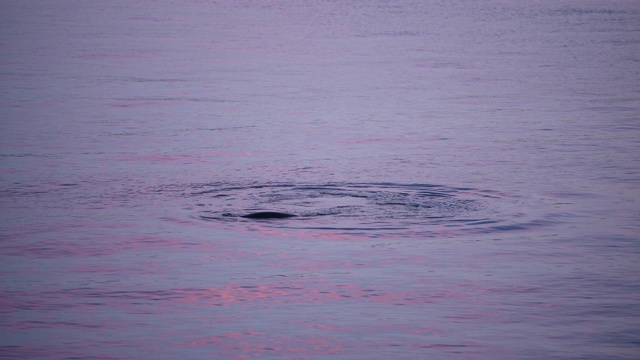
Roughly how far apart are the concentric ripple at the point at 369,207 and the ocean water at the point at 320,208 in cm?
4

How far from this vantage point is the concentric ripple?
11172mm

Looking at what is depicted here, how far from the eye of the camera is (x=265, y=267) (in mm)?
9828

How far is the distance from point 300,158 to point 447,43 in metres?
16.2

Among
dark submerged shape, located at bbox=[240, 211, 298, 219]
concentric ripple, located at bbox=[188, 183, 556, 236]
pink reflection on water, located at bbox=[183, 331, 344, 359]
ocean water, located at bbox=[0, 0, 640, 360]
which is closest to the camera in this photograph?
pink reflection on water, located at bbox=[183, 331, 344, 359]

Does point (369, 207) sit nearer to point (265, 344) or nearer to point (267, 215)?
point (267, 215)

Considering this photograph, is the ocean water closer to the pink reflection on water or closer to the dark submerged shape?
the pink reflection on water

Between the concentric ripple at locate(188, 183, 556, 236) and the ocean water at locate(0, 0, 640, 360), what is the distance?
0.13 feet

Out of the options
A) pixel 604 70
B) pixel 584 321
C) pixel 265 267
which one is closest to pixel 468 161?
pixel 265 267

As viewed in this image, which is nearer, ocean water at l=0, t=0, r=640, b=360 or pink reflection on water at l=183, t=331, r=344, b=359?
pink reflection on water at l=183, t=331, r=344, b=359

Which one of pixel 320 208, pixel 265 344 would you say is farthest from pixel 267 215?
pixel 265 344

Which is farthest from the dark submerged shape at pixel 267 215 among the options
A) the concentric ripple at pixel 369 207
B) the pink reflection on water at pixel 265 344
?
the pink reflection on water at pixel 265 344

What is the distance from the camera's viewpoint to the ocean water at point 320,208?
823 centimetres

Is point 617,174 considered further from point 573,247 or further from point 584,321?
point 584,321

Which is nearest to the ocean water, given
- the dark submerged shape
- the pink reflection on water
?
the pink reflection on water
